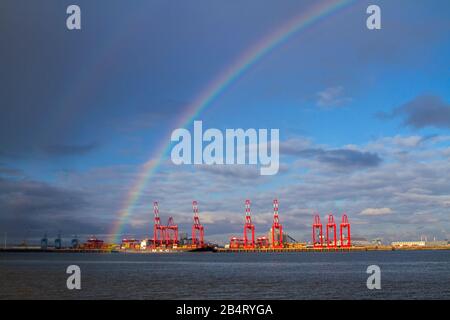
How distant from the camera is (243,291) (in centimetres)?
5444
